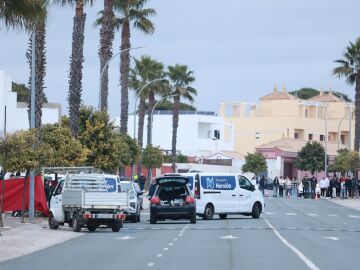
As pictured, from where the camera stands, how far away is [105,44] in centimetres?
5759

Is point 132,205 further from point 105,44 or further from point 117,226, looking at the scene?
point 105,44

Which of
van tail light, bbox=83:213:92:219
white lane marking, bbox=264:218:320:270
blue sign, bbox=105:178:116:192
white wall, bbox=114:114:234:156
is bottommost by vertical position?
white lane marking, bbox=264:218:320:270

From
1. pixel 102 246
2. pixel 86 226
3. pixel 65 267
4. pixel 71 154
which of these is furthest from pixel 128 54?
pixel 65 267

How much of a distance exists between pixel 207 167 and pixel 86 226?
3290 inches

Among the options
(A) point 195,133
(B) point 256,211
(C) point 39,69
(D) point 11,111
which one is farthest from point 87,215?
(A) point 195,133

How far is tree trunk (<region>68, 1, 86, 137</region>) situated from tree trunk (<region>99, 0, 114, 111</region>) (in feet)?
23.5

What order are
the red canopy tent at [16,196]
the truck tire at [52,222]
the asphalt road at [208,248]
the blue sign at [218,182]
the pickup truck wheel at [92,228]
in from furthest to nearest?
1. the blue sign at [218,182]
2. the red canopy tent at [16,196]
3. the truck tire at [52,222]
4. the pickup truck wheel at [92,228]
5. the asphalt road at [208,248]

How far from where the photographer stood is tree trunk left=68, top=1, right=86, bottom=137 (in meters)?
48.2

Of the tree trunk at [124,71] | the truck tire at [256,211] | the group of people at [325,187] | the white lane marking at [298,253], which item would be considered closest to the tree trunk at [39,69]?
the truck tire at [256,211]

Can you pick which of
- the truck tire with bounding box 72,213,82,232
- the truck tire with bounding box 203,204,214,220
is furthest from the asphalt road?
the truck tire with bounding box 203,204,214,220

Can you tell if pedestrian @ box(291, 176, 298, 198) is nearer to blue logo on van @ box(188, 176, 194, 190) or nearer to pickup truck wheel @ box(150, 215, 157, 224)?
blue logo on van @ box(188, 176, 194, 190)

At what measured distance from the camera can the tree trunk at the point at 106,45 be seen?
56.1 meters

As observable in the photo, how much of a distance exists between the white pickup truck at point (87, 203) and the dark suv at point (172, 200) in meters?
4.63

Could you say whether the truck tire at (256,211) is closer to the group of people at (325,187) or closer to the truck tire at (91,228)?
the truck tire at (91,228)
